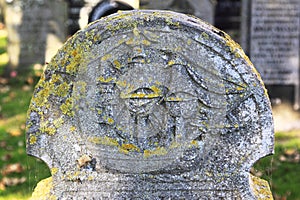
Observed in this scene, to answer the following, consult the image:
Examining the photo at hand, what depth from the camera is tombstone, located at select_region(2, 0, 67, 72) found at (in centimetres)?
913

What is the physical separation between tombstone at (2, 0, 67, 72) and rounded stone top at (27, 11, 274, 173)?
5.82m

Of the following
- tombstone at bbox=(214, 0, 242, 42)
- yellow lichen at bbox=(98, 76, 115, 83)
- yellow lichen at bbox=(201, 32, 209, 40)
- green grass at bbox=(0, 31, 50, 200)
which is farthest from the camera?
tombstone at bbox=(214, 0, 242, 42)

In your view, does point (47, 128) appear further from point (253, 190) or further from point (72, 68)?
point (253, 190)

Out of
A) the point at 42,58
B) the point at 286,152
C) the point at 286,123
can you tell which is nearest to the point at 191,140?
the point at 286,152

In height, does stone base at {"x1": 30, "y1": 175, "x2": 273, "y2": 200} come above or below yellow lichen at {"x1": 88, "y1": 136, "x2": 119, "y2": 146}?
below

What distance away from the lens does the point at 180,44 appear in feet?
10.2

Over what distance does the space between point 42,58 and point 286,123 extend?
4.41 m

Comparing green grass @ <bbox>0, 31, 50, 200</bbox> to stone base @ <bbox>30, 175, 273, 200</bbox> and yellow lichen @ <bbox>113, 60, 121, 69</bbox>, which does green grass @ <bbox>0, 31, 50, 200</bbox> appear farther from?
yellow lichen @ <bbox>113, 60, 121, 69</bbox>

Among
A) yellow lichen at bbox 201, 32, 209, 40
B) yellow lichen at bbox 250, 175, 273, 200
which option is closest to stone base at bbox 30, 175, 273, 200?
yellow lichen at bbox 250, 175, 273, 200

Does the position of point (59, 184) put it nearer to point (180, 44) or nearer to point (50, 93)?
point (50, 93)

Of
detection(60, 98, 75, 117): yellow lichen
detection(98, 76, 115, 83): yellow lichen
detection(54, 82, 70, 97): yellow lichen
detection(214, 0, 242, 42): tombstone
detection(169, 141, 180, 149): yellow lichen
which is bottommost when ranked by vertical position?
detection(169, 141, 180, 149): yellow lichen

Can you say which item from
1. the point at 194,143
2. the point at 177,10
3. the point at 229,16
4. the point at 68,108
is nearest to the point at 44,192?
the point at 68,108

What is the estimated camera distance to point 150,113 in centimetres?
322

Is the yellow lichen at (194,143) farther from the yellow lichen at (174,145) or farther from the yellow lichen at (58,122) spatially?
the yellow lichen at (58,122)
